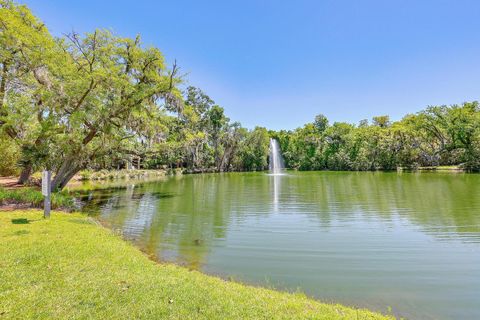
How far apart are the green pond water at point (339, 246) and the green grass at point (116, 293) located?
136 centimetres

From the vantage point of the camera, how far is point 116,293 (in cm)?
491

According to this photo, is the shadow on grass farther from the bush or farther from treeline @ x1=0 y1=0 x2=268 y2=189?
the bush

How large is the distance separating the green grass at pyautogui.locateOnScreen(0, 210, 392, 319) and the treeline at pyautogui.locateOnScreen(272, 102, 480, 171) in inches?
2188

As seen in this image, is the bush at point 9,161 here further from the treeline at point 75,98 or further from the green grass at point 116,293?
the green grass at point 116,293

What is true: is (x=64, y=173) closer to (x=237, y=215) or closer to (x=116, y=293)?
(x=237, y=215)

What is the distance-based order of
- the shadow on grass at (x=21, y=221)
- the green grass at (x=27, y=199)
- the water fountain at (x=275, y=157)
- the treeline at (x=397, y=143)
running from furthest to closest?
the water fountain at (x=275, y=157)
the treeline at (x=397, y=143)
the green grass at (x=27, y=199)
the shadow on grass at (x=21, y=221)

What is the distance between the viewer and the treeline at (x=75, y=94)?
676 inches

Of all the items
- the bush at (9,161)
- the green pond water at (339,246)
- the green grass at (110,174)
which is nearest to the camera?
the green pond water at (339,246)

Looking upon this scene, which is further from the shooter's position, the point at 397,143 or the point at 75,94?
the point at 397,143

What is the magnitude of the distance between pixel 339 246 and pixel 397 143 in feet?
190

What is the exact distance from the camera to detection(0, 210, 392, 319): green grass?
14.2 feet

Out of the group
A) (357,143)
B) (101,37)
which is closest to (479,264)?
(101,37)

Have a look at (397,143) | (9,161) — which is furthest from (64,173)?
(397,143)

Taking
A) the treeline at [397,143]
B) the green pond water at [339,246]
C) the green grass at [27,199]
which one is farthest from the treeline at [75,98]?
the treeline at [397,143]
